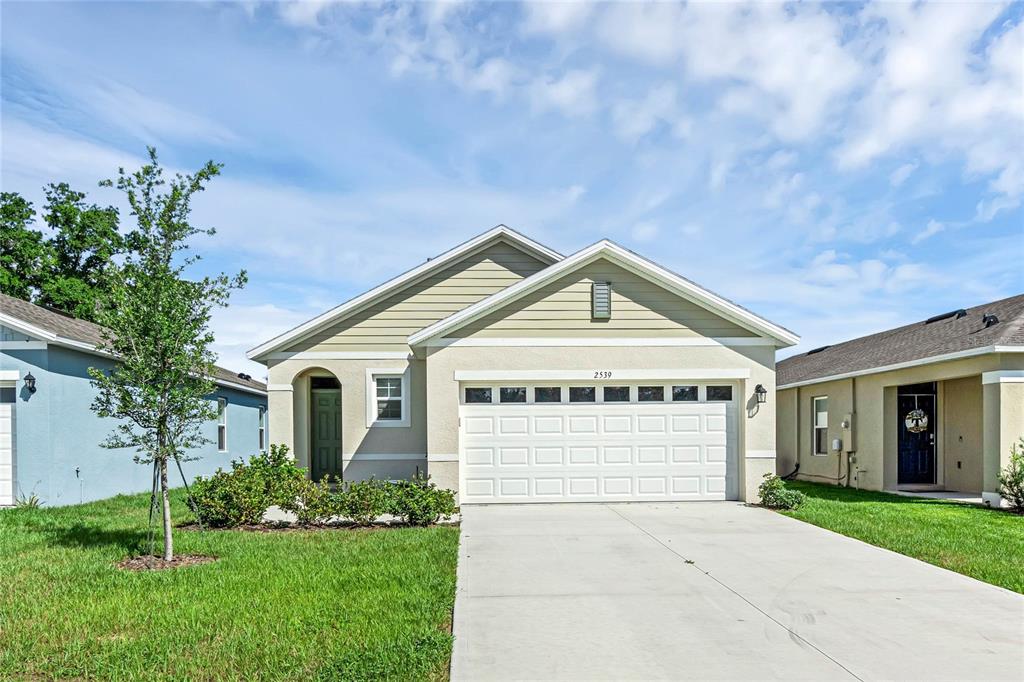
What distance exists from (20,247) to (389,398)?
22008 millimetres

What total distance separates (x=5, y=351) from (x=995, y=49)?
1863 centimetres

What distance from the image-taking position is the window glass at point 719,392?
513 inches

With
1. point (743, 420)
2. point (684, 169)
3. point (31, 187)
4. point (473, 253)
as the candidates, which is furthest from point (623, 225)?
point (31, 187)

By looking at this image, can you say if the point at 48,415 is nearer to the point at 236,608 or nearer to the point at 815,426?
the point at 236,608

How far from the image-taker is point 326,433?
15.9m

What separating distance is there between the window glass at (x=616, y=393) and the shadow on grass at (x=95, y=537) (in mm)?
7931

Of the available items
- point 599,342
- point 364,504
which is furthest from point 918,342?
point 364,504

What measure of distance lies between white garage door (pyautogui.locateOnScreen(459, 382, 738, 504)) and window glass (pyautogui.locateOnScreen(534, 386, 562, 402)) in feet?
0.06

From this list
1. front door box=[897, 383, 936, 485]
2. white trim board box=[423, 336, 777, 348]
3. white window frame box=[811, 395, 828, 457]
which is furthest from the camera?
white window frame box=[811, 395, 828, 457]

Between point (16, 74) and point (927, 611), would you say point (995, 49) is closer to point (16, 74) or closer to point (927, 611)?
point (927, 611)

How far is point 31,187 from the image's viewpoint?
88.3 feet

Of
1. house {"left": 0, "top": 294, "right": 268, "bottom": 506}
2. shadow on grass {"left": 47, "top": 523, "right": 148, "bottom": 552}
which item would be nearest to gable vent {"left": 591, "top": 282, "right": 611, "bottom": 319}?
house {"left": 0, "top": 294, "right": 268, "bottom": 506}

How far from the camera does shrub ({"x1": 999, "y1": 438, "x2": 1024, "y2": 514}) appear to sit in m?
12.0

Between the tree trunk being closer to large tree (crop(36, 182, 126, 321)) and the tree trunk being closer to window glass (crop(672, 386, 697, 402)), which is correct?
window glass (crop(672, 386, 697, 402))
